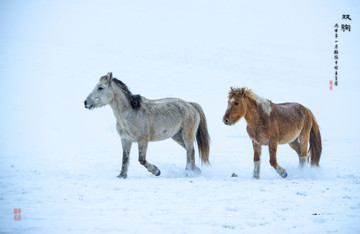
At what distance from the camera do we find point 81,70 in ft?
119

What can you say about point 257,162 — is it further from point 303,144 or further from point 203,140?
point 203,140

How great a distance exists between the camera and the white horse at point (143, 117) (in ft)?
24.7

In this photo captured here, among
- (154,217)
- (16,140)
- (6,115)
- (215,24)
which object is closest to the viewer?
(154,217)

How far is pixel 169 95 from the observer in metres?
28.0

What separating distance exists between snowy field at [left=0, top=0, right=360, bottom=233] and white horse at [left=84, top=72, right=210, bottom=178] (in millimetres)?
673

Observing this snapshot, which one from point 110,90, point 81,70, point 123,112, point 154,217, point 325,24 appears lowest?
point 154,217

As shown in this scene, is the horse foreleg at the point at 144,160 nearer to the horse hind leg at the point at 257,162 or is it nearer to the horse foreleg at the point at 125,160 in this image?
the horse foreleg at the point at 125,160

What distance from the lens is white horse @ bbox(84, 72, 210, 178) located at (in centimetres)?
754

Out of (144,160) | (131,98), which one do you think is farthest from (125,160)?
(131,98)

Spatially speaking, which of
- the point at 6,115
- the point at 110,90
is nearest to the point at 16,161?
the point at 110,90

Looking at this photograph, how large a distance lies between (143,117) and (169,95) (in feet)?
67.1

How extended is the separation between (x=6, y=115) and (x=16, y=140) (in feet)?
28.0

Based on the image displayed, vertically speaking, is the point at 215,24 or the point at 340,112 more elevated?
the point at 215,24

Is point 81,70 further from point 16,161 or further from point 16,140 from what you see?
point 16,161
